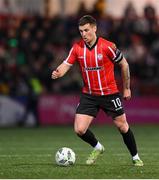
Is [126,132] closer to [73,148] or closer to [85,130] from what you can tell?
[85,130]

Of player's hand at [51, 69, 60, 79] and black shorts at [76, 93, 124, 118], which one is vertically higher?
player's hand at [51, 69, 60, 79]

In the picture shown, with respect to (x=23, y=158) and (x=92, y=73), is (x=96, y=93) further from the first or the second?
(x=23, y=158)

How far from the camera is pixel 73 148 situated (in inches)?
626

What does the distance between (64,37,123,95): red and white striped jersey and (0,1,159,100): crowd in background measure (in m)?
11.9

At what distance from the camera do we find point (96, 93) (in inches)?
471

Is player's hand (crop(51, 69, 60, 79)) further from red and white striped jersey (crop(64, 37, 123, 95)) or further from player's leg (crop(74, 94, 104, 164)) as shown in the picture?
player's leg (crop(74, 94, 104, 164))

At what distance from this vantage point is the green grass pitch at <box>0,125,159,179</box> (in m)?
10.7

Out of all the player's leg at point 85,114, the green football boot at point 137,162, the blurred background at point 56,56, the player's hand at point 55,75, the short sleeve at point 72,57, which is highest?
the short sleeve at point 72,57

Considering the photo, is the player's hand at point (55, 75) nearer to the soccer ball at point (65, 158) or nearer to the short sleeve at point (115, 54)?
the short sleeve at point (115, 54)

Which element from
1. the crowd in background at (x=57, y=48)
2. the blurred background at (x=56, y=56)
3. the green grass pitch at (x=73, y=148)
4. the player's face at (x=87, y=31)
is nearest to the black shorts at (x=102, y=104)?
the green grass pitch at (x=73, y=148)

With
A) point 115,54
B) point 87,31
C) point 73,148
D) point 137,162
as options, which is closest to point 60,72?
point 87,31

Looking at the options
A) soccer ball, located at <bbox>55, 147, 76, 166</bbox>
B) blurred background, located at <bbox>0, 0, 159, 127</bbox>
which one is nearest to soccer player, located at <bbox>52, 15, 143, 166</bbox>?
soccer ball, located at <bbox>55, 147, 76, 166</bbox>

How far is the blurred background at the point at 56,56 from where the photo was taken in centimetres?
2380

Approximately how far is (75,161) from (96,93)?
130 cm
